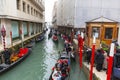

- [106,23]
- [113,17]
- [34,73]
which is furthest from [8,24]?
[113,17]

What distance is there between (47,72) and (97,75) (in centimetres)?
492

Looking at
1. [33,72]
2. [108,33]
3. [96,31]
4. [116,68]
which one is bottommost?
[33,72]

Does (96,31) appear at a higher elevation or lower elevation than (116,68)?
higher

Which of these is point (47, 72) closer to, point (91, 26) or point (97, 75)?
point (97, 75)

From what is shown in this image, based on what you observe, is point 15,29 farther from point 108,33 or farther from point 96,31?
point 108,33

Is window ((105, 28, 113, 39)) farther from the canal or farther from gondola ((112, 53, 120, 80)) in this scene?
gondola ((112, 53, 120, 80))

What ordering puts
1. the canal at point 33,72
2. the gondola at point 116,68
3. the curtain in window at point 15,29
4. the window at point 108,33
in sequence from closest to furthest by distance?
1. the gondola at point 116,68
2. the canal at point 33,72
3. the window at point 108,33
4. the curtain in window at point 15,29

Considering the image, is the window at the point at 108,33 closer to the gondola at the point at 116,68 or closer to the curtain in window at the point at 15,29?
the gondola at the point at 116,68

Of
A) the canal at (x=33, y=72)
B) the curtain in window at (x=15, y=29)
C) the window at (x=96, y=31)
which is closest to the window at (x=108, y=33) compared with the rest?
the window at (x=96, y=31)

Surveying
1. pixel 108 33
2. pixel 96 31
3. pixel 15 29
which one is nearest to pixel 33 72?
pixel 96 31

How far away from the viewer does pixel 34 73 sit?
12336 mm

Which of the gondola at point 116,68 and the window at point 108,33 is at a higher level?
the window at point 108,33

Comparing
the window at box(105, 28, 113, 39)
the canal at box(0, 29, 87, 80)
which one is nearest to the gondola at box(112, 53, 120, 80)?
the canal at box(0, 29, 87, 80)

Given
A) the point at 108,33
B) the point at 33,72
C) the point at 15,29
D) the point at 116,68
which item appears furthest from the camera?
the point at 15,29
